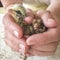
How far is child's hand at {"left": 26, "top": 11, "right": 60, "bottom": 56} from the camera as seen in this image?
448mm

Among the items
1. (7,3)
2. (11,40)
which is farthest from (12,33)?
(7,3)

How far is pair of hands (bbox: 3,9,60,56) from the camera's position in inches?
17.7

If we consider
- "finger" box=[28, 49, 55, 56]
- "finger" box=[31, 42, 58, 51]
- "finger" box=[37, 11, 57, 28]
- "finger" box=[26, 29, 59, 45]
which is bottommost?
"finger" box=[28, 49, 55, 56]

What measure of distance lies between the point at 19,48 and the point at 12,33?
0.05m

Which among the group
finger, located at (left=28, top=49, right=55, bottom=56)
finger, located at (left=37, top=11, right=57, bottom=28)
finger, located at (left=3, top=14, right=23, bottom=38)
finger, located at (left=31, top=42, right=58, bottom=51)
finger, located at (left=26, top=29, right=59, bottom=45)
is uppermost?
finger, located at (left=37, top=11, right=57, bottom=28)

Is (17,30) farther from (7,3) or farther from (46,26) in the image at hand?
(7,3)

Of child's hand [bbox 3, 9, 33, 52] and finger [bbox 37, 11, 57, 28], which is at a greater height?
finger [bbox 37, 11, 57, 28]

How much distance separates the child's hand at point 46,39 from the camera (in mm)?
448

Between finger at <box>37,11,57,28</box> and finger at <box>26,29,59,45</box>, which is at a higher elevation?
finger at <box>37,11,57,28</box>

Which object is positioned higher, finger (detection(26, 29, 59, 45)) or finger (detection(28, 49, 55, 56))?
finger (detection(26, 29, 59, 45))

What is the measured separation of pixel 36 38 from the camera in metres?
0.44

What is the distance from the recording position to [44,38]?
45 centimetres

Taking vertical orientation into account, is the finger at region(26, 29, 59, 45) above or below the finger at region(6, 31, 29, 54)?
above

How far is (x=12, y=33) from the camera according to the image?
489 millimetres
